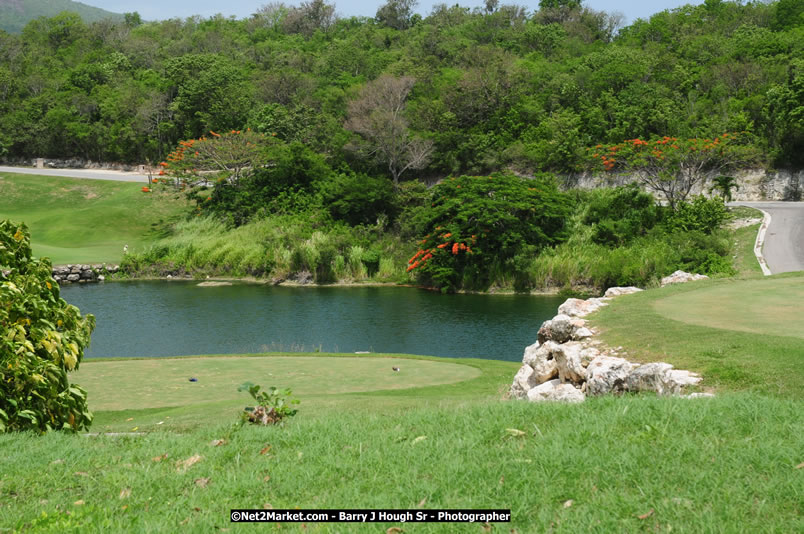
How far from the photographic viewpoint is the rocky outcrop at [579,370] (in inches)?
407

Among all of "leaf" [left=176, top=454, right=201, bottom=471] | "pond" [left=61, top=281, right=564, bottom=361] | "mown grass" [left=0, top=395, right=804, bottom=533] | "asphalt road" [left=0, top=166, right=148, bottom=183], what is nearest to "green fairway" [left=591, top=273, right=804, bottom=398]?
"mown grass" [left=0, top=395, right=804, bottom=533]

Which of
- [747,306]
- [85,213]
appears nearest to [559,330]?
[747,306]

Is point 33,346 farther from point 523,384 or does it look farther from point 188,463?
point 523,384

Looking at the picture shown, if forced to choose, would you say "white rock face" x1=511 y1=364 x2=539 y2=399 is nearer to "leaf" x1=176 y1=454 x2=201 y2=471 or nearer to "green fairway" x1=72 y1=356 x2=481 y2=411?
"green fairway" x1=72 y1=356 x2=481 y2=411

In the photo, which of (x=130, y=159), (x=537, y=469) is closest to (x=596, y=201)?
(x=537, y=469)

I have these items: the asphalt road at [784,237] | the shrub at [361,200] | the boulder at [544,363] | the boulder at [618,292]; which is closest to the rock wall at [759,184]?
the asphalt road at [784,237]

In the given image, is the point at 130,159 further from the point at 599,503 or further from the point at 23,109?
the point at 599,503

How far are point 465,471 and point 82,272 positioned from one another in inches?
1679

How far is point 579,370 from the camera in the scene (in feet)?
39.1

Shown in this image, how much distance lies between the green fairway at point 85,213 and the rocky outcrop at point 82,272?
0.88m

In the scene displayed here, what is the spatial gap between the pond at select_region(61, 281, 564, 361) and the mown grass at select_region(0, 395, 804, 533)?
15.2 metres

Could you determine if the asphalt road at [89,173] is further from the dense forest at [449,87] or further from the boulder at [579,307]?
the boulder at [579,307]

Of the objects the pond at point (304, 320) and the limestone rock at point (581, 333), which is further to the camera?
the pond at point (304, 320)

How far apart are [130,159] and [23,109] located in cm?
1360
